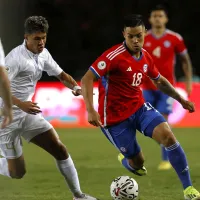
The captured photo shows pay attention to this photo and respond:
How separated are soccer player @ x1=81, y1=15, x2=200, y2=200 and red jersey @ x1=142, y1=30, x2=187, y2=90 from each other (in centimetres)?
257

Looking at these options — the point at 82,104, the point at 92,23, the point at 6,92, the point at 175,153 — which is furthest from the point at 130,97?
the point at 92,23

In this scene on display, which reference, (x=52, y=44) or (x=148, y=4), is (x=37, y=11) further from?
(x=148, y=4)

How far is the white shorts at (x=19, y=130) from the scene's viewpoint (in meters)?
6.46

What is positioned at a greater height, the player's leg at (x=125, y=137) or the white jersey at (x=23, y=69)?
the white jersey at (x=23, y=69)

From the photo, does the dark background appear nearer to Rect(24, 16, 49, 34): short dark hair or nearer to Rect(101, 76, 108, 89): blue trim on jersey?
Rect(101, 76, 108, 89): blue trim on jersey

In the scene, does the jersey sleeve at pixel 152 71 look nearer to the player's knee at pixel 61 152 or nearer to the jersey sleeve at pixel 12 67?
the player's knee at pixel 61 152

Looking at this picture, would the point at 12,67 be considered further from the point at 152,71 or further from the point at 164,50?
the point at 164,50

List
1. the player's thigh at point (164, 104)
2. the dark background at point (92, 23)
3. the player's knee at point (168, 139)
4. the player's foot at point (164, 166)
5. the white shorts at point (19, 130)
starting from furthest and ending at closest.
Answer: the dark background at point (92, 23) → the player's thigh at point (164, 104) → the player's foot at point (164, 166) → the white shorts at point (19, 130) → the player's knee at point (168, 139)

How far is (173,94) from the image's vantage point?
705 centimetres

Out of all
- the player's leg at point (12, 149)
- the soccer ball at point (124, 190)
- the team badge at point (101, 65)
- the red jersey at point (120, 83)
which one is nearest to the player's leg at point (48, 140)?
the player's leg at point (12, 149)

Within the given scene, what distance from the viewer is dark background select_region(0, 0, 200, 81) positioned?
20859mm

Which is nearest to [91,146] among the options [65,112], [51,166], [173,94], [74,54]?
[51,166]

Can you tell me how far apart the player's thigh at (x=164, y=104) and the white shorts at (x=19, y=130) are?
3.30m

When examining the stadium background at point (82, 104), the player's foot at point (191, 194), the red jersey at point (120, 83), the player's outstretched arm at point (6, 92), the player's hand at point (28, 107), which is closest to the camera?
the player's outstretched arm at point (6, 92)
